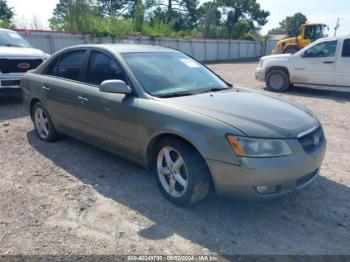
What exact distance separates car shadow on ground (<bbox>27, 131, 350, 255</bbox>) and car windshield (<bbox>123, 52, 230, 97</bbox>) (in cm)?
A: 113

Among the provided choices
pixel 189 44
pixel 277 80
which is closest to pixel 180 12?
pixel 189 44

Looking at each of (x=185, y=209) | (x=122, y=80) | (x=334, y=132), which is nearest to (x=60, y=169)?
(x=122, y=80)

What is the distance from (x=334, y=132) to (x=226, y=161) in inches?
160

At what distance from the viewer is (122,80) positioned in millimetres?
3744

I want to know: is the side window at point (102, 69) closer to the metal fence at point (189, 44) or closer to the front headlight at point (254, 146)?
the front headlight at point (254, 146)

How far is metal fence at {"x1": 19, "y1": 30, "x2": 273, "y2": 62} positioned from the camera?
1709 cm

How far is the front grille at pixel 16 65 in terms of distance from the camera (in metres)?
7.65

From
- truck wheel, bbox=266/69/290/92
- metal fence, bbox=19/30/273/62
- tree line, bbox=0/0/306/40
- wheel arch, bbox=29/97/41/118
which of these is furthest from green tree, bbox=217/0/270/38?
wheel arch, bbox=29/97/41/118

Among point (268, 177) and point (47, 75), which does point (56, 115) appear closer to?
point (47, 75)

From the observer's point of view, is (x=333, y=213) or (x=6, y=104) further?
(x=6, y=104)

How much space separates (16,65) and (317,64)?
8.22 m

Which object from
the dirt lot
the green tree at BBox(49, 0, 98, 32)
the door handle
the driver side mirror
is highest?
the green tree at BBox(49, 0, 98, 32)

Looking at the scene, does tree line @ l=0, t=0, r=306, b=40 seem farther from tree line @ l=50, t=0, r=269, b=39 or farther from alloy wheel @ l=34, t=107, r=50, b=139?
alloy wheel @ l=34, t=107, r=50, b=139

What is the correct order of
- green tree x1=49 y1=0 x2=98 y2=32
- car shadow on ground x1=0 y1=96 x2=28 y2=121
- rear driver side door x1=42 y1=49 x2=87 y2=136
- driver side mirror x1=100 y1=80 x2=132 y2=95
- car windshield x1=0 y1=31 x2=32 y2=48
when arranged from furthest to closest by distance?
green tree x1=49 y1=0 x2=98 y2=32 < car windshield x1=0 y1=31 x2=32 y2=48 < car shadow on ground x1=0 y1=96 x2=28 y2=121 < rear driver side door x1=42 y1=49 x2=87 y2=136 < driver side mirror x1=100 y1=80 x2=132 y2=95
